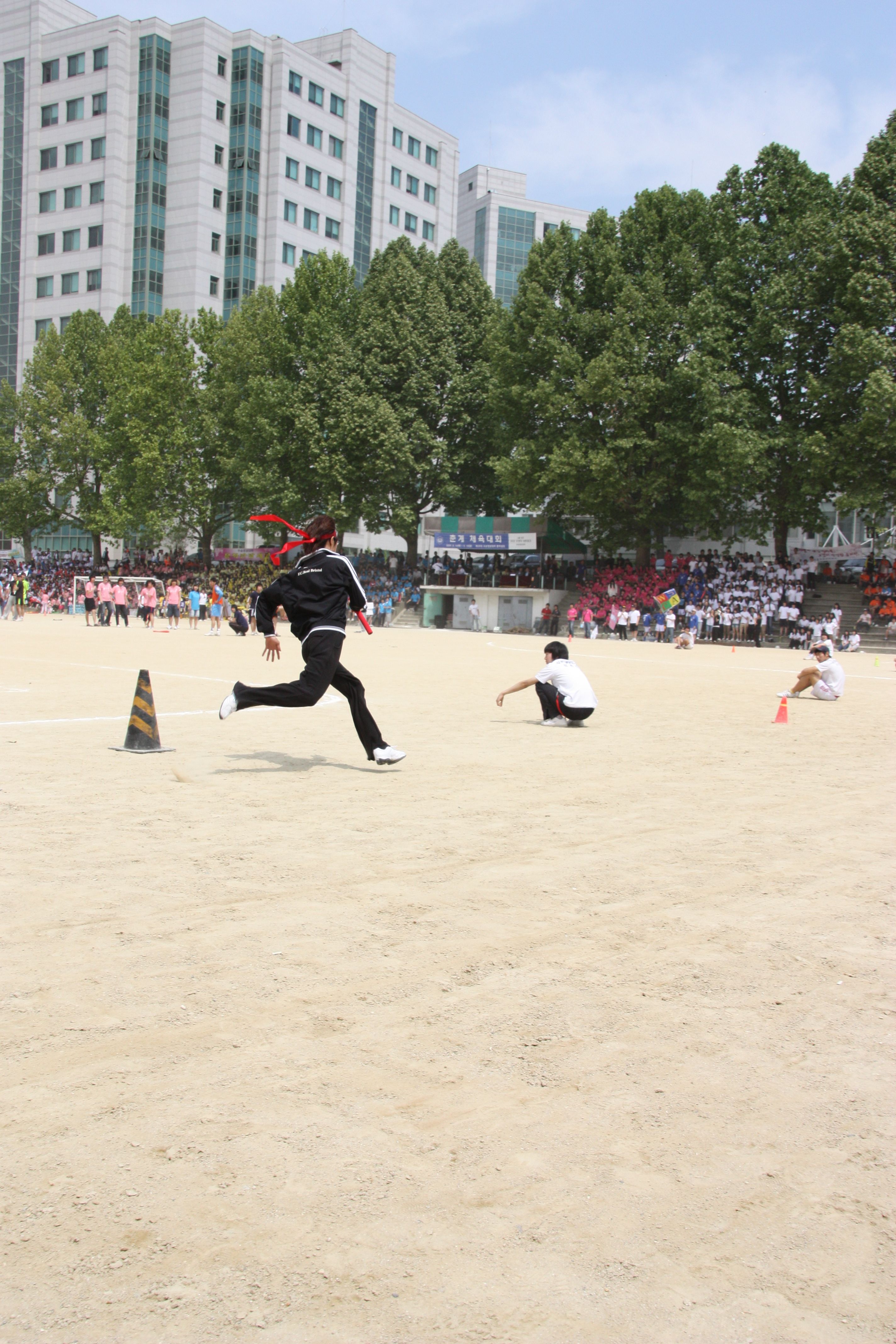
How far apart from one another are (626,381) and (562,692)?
37.2 meters

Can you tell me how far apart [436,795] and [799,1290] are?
6.07 m

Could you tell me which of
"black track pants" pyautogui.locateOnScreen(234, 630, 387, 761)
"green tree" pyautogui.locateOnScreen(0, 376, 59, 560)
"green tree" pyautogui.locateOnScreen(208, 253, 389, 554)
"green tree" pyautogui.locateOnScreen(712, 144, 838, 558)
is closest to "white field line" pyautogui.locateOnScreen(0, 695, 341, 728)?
"black track pants" pyautogui.locateOnScreen(234, 630, 387, 761)

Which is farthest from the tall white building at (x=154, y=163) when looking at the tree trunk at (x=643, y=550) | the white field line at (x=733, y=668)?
the white field line at (x=733, y=668)

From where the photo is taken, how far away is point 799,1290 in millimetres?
2527

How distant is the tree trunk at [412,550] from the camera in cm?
5825

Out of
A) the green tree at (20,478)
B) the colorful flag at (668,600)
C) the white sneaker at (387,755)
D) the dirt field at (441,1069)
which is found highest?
the green tree at (20,478)

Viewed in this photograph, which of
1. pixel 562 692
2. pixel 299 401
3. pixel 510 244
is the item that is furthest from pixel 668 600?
pixel 510 244

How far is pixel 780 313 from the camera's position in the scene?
45.6 metres

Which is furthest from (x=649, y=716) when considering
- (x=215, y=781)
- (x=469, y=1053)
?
(x=469, y=1053)

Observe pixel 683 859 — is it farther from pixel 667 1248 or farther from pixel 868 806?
pixel 667 1248

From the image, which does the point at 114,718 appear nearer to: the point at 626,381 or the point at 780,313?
the point at 626,381

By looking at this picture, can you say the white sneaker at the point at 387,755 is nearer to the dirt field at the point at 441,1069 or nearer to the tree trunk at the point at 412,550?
the dirt field at the point at 441,1069

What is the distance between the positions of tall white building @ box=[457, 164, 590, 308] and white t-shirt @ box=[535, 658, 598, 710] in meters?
110

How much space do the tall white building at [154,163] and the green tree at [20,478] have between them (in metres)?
16.7
